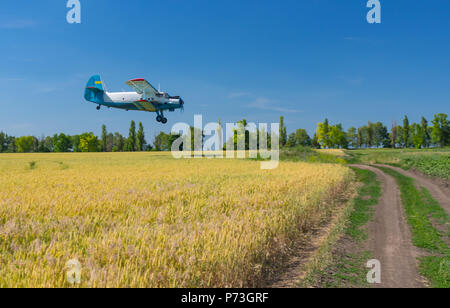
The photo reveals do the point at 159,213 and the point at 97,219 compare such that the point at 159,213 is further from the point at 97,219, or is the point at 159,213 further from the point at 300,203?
the point at 300,203

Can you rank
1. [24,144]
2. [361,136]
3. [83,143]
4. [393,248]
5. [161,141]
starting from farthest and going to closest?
[361,136] → [161,141] → [24,144] → [83,143] → [393,248]

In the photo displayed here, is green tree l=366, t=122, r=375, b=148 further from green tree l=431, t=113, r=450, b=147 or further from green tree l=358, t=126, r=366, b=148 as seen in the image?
green tree l=431, t=113, r=450, b=147

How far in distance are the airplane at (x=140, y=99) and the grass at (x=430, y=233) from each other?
31517 mm

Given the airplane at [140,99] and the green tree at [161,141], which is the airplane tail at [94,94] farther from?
the green tree at [161,141]

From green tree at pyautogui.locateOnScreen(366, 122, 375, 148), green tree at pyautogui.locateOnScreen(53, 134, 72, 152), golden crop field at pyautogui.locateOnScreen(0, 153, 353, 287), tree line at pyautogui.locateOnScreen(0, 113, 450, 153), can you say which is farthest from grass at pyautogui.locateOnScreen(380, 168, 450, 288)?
green tree at pyautogui.locateOnScreen(53, 134, 72, 152)

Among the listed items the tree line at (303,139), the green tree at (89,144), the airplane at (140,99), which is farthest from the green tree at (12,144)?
the airplane at (140,99)

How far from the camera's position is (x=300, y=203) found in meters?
11.8

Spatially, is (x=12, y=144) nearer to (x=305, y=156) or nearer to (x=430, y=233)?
(x=305, y=156)

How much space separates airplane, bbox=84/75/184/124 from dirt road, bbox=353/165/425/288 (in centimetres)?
3215

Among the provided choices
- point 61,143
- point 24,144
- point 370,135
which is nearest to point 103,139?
point 61,143

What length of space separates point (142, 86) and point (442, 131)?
5053 inches

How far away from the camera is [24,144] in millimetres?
143875
